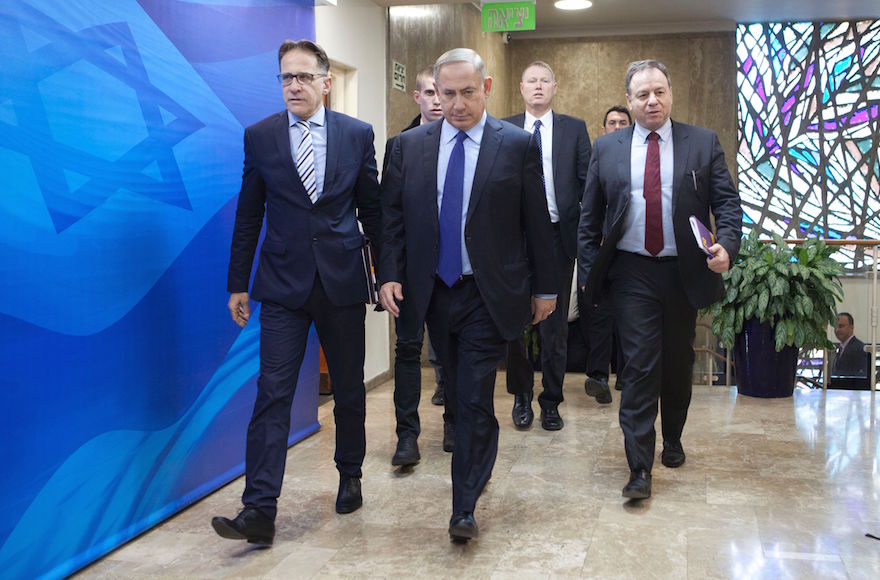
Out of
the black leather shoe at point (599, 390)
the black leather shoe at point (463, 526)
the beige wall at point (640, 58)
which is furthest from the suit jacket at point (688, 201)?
the beige wall at point (640, 58)

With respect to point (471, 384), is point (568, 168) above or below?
above

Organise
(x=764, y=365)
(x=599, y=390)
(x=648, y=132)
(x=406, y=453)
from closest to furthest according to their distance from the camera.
Answer: (x=648, y=132) → (x=406, y=453) → (x=599, y=390) → (x=764, y=365)

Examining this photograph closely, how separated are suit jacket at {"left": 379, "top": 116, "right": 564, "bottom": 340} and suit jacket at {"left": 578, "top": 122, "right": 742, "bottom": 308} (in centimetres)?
65

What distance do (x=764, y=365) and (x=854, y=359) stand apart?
1.48 m

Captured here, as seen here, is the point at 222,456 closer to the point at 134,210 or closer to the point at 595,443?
the point at 134,210

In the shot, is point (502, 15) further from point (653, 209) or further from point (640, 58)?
point (640, 58)

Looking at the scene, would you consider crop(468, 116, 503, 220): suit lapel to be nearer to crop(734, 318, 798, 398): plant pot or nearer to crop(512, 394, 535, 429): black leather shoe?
crop(512, 394, 535, 429): black leather shoe

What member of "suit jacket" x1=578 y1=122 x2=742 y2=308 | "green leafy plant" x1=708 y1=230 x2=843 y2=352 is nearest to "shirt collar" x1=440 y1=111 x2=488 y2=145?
"suit jacket" x1=578 y1=122 x2=742 y2=308

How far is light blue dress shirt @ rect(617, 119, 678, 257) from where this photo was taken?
156 inches

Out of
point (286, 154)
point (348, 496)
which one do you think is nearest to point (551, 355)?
point (348, 496)

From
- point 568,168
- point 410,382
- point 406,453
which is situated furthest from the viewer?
point 568,168

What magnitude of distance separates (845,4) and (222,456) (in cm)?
934

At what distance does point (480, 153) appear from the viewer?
331 centimetres

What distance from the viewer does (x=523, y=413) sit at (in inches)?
208
